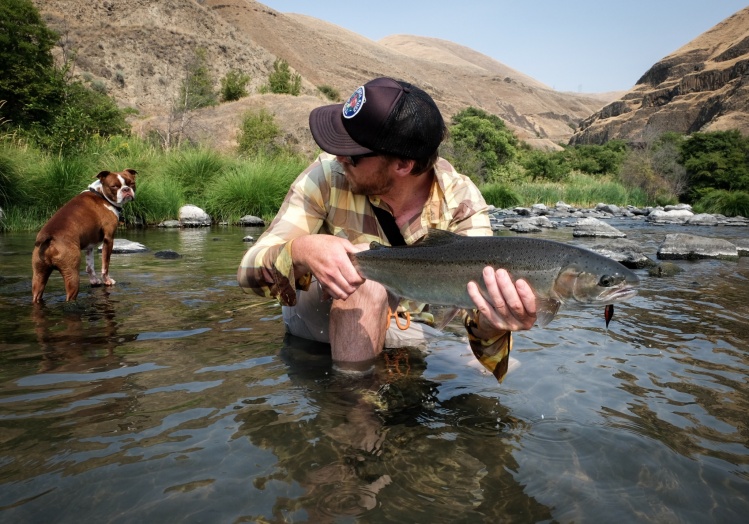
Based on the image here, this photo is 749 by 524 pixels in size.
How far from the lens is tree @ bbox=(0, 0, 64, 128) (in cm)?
3238

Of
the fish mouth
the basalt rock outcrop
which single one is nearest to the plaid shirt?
the fish mouth

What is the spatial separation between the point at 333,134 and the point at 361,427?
1.56m

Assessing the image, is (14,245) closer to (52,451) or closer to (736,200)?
(52,451)

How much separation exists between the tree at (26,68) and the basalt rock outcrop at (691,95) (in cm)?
6210

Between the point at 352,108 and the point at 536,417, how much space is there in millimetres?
1901

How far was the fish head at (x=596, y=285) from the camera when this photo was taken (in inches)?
97.6

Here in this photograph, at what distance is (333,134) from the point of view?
307 centimetres

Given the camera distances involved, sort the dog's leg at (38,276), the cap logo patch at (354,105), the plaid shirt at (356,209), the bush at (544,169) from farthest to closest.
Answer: the bush at (544,169), the dog's leg at (38,276), the plaid shirt at (356,209), the cap logo patch at (354,105)

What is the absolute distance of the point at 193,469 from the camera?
226cm

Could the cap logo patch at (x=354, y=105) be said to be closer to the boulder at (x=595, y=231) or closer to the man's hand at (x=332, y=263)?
the man's hand at (x=332, y=263)

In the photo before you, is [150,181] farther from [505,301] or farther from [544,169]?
[544,169]

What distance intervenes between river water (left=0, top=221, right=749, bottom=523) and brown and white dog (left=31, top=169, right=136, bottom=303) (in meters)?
0.81

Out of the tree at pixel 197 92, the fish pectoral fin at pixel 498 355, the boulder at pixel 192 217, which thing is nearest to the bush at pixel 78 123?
the boulder at pixel 192 217

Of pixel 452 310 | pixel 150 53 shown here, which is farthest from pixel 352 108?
pixel 150 53
